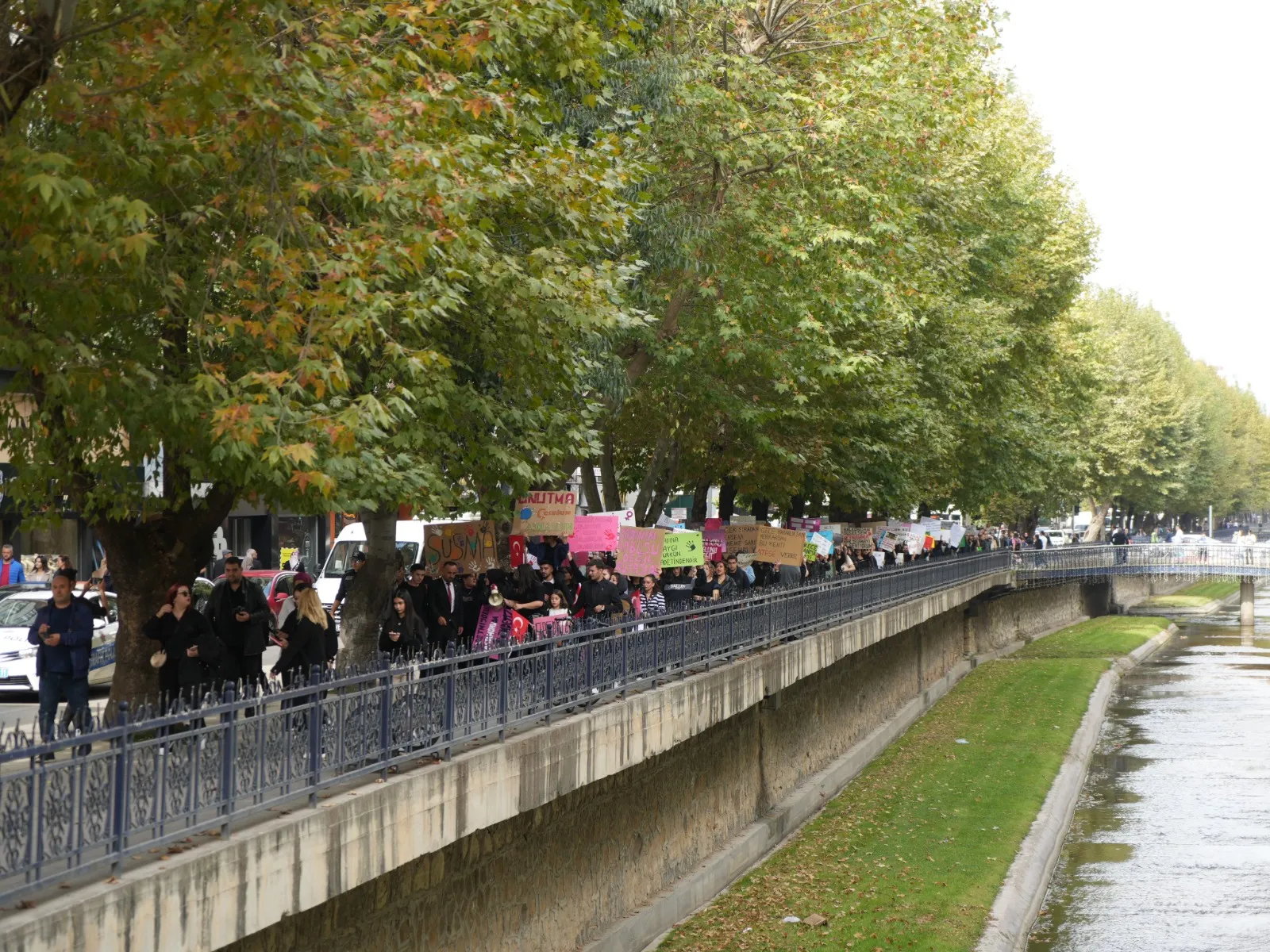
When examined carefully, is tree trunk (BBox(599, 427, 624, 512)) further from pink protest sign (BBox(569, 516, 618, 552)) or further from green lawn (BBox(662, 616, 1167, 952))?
pink protest sign (BBox(569, 516, 618, 552))

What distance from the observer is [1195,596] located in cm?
9300

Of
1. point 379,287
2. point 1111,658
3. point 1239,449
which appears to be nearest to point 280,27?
point 379,287

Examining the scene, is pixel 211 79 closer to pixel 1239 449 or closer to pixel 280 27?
pixel 280 27

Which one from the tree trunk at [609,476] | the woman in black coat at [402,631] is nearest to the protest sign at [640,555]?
the woman in black coat at [402,631]

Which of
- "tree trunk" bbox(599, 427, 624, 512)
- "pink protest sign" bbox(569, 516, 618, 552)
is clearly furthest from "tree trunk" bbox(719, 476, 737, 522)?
"pink protest sign" bbox(569, 516, 618, 552)

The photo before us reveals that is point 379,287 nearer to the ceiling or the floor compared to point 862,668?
nearer to the ceiling

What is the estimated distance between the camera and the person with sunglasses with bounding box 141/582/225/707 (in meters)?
13.6

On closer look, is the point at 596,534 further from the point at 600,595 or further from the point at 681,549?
the point at 600,595

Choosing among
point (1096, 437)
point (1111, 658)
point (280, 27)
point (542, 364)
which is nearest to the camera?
point (280, 27)

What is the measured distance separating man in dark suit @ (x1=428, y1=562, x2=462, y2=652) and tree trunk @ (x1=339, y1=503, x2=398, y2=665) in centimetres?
64

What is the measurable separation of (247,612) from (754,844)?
9.71 metres

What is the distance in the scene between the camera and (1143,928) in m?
22.0

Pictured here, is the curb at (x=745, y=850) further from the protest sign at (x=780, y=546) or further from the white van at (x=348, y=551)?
the white van at (x=348, y=551)

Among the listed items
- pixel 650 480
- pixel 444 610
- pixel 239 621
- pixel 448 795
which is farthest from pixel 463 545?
pixel 650 480
